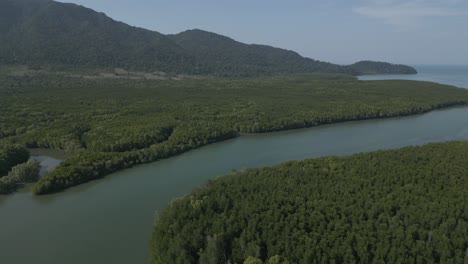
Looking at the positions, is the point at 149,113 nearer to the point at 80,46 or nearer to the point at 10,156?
the point at 10,156

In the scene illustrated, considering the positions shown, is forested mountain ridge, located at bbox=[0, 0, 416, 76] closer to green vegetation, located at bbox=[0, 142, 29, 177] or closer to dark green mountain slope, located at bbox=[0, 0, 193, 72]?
dark green mountain slope, located at bbox=[0, 0, 193, 72]

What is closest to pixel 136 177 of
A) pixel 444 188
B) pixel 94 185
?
pixel 94 185


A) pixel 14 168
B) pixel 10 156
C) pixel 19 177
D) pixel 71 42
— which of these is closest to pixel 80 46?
pixel 71 42

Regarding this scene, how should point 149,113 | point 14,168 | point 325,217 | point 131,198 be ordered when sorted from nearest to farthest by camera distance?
point 325,217
point 131,198
point 14,168
point 149,113

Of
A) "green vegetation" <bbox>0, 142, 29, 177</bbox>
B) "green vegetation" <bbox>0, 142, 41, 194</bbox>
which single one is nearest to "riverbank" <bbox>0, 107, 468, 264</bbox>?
"green vegetation" <bbox>0, 142, 41, 194</bbox>

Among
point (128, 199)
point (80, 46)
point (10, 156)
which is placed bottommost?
point (128, 199)

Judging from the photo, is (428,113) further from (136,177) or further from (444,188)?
(136,177)

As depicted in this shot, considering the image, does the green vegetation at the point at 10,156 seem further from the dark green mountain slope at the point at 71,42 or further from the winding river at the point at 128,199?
the dark green mountain slope at the point at 71,42
